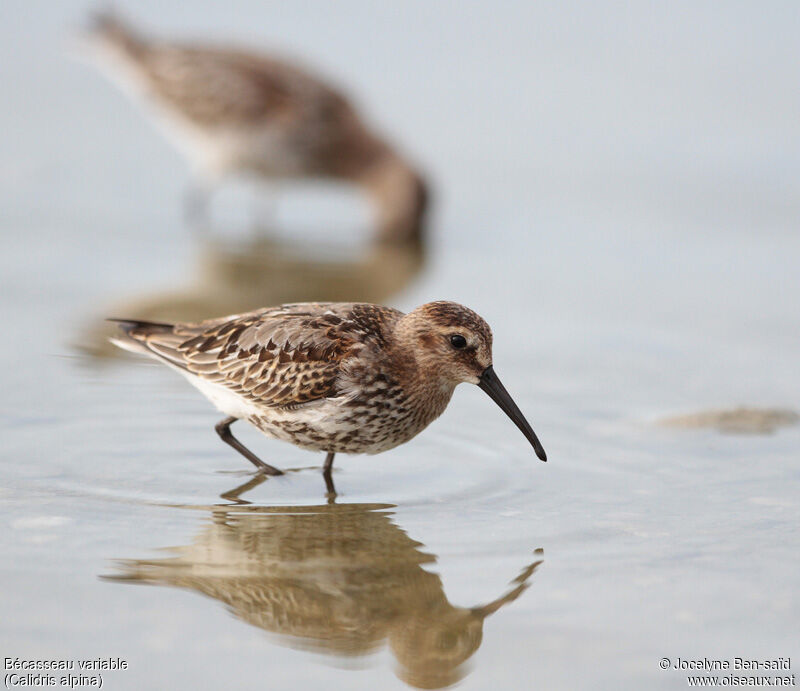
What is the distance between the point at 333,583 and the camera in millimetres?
6465

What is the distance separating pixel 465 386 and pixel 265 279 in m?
3.24

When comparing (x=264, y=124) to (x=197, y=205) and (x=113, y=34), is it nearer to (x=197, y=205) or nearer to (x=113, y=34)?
(x=197, y=205)

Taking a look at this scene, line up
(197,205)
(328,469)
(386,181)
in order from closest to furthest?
(328,469)
(197,205)
(386,181)

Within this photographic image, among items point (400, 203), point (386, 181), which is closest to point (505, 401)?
point (400, 203)

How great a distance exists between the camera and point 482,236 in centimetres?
1376

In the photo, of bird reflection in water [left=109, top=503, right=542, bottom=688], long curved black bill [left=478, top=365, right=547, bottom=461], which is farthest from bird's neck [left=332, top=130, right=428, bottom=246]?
bird reflection in water [left=109, top=503, right=542, bottom=688]

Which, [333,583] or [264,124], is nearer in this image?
[333,583]

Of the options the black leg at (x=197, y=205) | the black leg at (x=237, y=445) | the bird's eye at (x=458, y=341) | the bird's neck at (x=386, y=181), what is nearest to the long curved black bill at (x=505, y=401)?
the bird's eye at (x=458, y=341)

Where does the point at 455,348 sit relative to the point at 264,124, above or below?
above

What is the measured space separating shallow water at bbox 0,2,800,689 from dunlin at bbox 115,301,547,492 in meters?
0.34

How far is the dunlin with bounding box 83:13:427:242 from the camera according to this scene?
565 inches

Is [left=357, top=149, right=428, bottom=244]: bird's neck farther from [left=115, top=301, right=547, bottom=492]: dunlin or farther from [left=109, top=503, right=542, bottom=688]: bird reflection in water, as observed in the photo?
[left=109, top=503, right=542, bottom=688]: bird reflection in water

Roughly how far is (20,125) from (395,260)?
513 centimetres

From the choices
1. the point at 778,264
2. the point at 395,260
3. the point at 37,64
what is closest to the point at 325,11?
the point at 37,64
